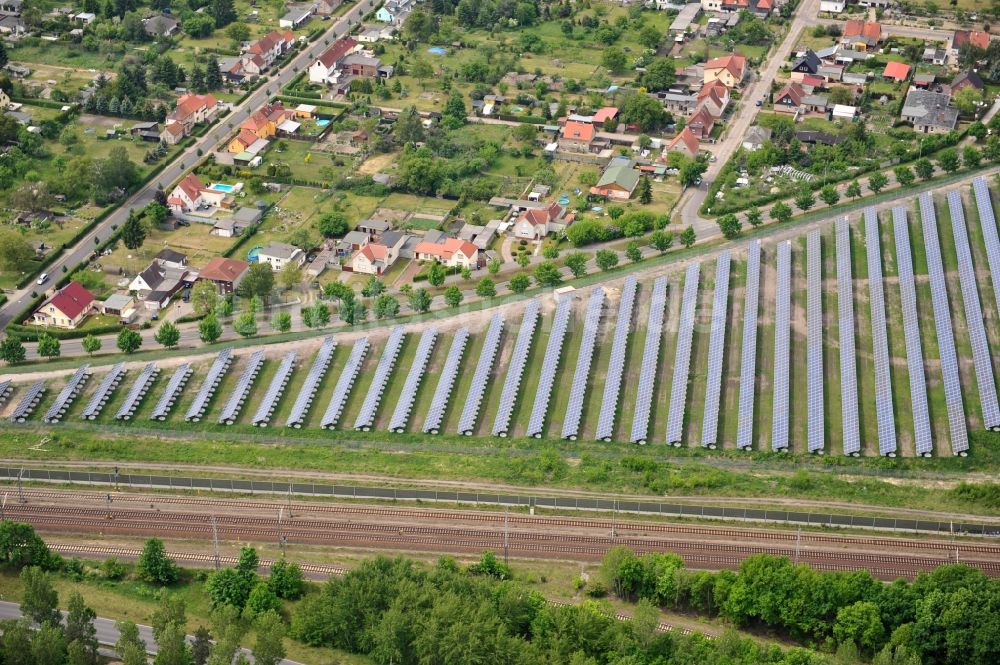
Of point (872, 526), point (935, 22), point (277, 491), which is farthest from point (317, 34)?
point (872, 526)

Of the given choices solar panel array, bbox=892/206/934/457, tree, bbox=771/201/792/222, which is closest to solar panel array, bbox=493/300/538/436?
tree, bbox=771/201/792/222

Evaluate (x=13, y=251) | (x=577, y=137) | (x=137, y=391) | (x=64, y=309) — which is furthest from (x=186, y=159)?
(x=137, y=391)

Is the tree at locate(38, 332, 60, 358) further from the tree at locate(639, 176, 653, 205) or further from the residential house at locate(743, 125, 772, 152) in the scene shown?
the residential house at locate(743, 125, 772, 152)

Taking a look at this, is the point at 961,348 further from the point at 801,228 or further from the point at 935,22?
the point at 935,22

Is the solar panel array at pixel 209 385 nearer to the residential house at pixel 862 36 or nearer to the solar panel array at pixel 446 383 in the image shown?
the solar panel array at pixel 446 383

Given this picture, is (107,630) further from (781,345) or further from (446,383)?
(781,345)
